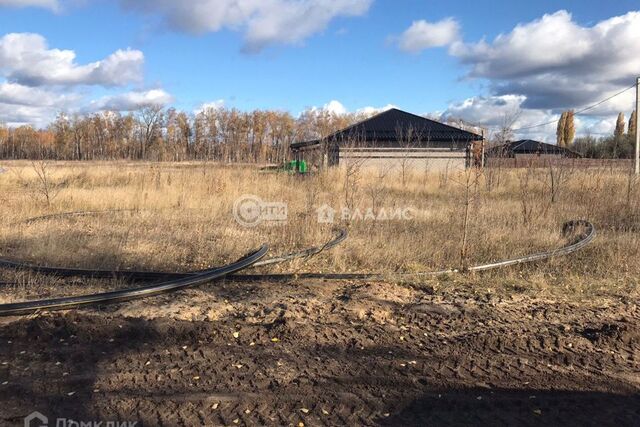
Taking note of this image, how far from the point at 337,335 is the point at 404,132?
24748 millimetres

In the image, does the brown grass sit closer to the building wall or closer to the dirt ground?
the dirt ground

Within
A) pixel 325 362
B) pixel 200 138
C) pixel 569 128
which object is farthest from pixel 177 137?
pixel 569 128

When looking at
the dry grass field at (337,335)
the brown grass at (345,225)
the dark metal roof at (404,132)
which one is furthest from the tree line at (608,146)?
the dry grass field at (337,335)

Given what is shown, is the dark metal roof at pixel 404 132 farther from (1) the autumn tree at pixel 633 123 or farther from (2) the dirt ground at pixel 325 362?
(2) the dirt ground at pixel 325 362

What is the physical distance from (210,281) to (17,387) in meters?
2.83

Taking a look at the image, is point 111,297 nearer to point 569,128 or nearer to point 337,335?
point 337,335

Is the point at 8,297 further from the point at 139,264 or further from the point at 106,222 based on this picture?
the point at 106,222

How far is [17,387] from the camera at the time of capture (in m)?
3.32

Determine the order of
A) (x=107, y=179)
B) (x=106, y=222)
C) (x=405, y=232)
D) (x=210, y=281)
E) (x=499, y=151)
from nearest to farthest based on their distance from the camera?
1. (x=210, y=281)
2. (x=405, y=232)
3. (x=106, y=222)
4. (x=499, y=151)
5. (x=107, y=179)

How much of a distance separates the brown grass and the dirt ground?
1.41 m

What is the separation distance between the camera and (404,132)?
27906mm

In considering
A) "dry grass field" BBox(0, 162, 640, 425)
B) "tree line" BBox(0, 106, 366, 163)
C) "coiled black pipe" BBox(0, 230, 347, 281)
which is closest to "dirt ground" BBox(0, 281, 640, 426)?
"dry grass field" BBox(0, 162, 640, 425)

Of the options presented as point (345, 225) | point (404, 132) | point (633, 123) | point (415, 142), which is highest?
point (633, 123)

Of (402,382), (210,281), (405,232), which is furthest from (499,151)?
(402,382)
